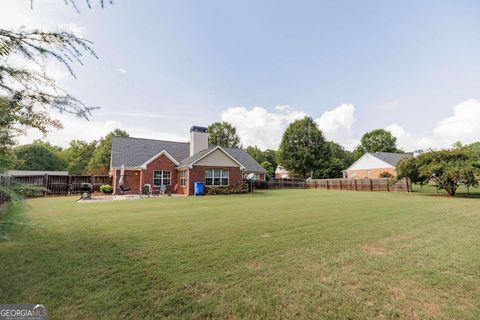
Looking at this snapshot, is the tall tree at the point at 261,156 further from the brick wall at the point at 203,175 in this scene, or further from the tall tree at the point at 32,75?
the tall tree at the point at 32,75

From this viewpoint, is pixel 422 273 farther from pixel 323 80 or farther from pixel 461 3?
pixel 323 80

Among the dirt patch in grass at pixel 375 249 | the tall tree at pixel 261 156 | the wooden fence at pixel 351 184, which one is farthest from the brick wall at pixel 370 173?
the dirt patch in grass at pixel 375 249

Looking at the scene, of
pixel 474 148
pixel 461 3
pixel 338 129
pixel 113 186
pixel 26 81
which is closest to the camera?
pixel 26 81

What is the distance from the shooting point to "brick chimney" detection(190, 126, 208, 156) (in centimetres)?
2264

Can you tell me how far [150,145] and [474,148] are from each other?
91.2ft

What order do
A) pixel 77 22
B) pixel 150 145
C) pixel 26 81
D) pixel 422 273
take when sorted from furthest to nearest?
pixel 150 145
pixel 422 273
pixel 77 22
pixel 26 81

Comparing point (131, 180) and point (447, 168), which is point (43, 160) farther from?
point (447, 168)

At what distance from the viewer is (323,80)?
1686 cm

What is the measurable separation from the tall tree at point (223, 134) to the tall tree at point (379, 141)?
33.8 metres

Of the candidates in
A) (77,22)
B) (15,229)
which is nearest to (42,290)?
(15,229)

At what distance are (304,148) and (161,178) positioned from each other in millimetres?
28586

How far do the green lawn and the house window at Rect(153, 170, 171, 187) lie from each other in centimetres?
1449

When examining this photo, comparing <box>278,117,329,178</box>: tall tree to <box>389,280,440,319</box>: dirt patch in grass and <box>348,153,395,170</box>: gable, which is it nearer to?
<box>348,153,395,170</box>: gable

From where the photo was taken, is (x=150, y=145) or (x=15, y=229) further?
(x=150, y=145)
